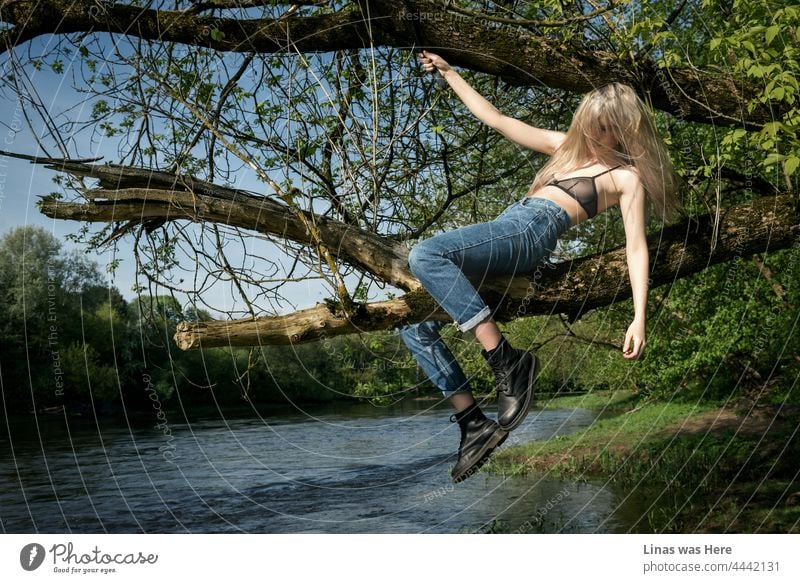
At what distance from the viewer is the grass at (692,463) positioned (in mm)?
8688

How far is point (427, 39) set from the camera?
4.39 meters

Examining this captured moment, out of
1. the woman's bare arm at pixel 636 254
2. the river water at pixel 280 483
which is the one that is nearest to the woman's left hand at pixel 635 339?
the woman's bare arm at pixel 636 254

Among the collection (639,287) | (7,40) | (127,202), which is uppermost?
(7,40)

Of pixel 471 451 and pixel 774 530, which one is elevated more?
pixel 471 451

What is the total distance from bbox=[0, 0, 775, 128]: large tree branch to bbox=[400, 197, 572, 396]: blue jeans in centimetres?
152

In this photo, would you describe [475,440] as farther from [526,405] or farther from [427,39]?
[427,39]

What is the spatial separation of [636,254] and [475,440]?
109 centimetres

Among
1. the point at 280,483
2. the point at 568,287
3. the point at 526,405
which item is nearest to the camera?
the point at 526,405

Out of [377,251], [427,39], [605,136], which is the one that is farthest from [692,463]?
[605,136]
